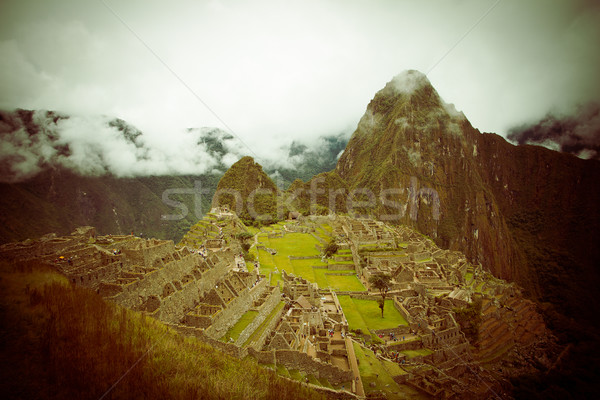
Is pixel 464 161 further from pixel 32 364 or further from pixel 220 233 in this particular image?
pixel 32 364

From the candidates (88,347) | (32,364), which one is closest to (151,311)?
(88,347)

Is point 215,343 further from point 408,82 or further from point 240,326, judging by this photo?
point 408,82

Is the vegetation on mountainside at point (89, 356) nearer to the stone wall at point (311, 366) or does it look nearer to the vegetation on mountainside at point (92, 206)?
the stone wall at point (311, 366)

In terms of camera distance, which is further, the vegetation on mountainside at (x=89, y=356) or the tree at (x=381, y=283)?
the tree at (x=381, y=283)

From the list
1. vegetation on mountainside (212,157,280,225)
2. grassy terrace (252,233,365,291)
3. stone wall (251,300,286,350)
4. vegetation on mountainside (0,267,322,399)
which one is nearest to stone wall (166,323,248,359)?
stone wall (251,300,286,350)

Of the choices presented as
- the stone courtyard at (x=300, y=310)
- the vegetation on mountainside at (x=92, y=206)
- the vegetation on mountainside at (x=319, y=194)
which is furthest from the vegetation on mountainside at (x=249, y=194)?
the stone courtyard at (x=300, y=310)

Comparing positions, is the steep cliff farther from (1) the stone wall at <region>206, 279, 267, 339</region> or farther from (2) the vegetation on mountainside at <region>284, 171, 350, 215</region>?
(1) the stone wall at <region>206, 279, 267, 339</region>

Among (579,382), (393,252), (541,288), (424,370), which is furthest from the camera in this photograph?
(541,288)
